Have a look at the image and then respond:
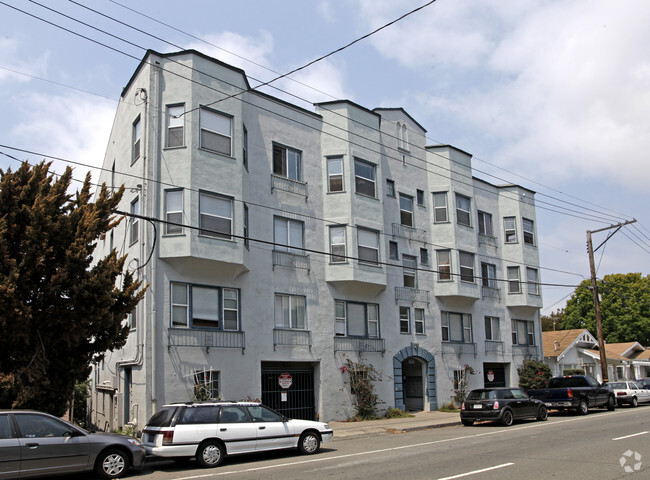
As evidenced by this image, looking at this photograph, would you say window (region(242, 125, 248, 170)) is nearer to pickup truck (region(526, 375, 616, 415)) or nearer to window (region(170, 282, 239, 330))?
window (region(170, 282, 239, 330))

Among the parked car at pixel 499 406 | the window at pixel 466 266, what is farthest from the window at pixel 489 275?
the parked car at pixel 499 406

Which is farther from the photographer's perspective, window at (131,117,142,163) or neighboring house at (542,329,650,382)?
neighboring house at (542,329,650,382)

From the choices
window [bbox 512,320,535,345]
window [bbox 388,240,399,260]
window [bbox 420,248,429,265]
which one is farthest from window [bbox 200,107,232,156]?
window [bbox 512,320,535,345]

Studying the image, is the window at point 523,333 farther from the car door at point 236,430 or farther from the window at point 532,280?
the car door at point 236,430

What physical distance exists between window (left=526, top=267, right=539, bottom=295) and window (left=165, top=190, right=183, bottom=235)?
899 inches

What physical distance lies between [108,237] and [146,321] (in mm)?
8652

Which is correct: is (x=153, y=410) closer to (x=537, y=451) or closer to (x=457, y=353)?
(x=537, y=451)

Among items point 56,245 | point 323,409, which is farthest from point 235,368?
point 56,245

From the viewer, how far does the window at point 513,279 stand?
34.8 metres

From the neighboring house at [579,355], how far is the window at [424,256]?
1565cm

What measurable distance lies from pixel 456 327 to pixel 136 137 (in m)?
18.3

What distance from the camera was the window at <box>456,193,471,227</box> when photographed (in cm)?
3119

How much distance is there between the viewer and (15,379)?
520 inches

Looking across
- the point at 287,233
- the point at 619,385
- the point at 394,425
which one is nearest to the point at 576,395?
the point at 619,385
